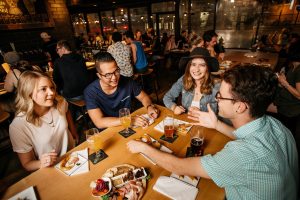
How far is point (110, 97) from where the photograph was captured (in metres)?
2.35

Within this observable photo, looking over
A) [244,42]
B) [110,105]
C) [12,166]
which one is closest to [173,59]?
[244,42]

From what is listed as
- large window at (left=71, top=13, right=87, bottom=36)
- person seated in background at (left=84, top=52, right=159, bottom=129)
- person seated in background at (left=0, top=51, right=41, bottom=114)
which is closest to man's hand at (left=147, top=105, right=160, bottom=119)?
person seated in background at (left=84, top=52, right=159, bottom=129)

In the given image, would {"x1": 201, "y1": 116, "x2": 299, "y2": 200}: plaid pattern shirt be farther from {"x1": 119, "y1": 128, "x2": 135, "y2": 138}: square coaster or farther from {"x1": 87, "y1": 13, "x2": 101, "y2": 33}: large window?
{"x1": 87, "y1": 13, "x2": 101, "y2": 33}: large window

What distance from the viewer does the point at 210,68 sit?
2479mm

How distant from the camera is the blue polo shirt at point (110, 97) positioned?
2234 mm

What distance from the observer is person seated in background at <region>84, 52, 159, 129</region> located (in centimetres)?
205

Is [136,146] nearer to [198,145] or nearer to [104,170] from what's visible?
[104,170]

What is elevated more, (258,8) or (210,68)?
(258,8)

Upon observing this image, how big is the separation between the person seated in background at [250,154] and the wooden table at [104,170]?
10cm

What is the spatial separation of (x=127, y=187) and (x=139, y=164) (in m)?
0.22

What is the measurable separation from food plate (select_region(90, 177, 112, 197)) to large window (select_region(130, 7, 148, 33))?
35.5ft

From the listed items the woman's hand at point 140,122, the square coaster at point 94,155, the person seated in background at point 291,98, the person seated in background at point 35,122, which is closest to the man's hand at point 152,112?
the woman's hand at point 140,122

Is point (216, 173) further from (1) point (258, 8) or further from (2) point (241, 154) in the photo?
(1) point (258, 8)

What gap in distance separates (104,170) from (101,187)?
19cm
